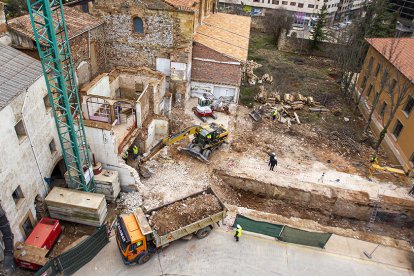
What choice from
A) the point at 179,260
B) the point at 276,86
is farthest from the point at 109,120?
the point at 276,86

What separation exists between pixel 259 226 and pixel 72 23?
60.8ft

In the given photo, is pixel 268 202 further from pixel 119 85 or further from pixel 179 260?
pixel 119 85

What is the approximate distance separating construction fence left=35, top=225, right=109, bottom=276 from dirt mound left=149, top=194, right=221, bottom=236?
8.44 feet

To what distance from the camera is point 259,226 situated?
51.0ft

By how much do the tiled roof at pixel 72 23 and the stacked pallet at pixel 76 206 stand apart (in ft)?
30.5

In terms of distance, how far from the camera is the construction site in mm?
13562

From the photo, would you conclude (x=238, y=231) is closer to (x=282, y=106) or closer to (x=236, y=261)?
(x=236, y=261)

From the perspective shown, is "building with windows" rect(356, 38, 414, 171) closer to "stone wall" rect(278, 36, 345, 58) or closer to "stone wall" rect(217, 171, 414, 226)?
"stone wall" rect(217, 171, 414, 226)

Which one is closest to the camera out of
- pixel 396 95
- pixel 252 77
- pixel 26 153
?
pixel 26 153

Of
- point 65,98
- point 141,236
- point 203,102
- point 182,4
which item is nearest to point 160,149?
point 203,102

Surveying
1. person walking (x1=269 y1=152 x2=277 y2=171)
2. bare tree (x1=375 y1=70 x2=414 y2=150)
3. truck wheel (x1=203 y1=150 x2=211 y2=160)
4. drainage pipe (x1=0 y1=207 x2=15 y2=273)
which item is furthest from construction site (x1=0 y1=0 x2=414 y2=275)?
bare tree (x1=375 y1=70 x2=414 y2=150)

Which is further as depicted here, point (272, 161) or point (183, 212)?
point (272, 161)

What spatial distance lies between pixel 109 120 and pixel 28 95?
681 centimetres

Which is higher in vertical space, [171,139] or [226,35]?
[226,35]
